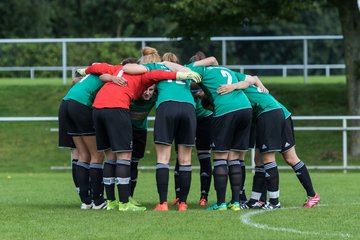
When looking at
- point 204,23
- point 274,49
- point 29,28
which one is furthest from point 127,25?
point 204,23

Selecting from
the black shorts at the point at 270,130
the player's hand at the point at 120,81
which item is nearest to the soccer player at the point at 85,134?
the player's hand at the point at 120,81

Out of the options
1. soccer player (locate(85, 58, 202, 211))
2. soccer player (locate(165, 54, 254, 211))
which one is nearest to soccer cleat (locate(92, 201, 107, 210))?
soccer player (locate(85, 58, 202, 211))

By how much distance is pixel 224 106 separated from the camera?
1283 centimetres

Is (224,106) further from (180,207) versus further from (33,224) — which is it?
(33,224)

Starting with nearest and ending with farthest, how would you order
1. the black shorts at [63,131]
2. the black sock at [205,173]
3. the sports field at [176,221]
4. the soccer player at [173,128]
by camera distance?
1. the sports field at [176,221]
2. the soccer player at [173,128]
3. the black shorts at [63,131]
4. the black sock at [205,173]

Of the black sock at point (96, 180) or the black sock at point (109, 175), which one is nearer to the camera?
the black sock at point (109, 175)

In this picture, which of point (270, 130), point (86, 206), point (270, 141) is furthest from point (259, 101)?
point (86, 206)

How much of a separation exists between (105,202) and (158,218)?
1961mm

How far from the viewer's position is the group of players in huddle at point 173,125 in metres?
12.8

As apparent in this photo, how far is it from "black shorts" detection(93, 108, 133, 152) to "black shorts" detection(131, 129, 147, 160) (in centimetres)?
111

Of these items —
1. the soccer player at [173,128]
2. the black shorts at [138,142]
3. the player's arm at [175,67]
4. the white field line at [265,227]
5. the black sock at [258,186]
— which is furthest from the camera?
the black shorts at [138,142]

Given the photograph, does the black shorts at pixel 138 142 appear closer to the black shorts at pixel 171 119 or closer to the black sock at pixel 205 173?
the black sock at pixel 205 173

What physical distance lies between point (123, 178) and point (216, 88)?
1.52 meters

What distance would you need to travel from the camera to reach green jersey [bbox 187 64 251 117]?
1281cm
